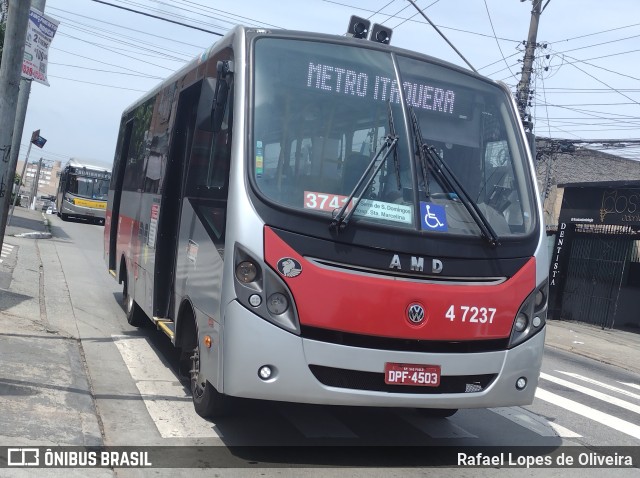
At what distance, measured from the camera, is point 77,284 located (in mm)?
15172

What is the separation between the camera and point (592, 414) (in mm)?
8781

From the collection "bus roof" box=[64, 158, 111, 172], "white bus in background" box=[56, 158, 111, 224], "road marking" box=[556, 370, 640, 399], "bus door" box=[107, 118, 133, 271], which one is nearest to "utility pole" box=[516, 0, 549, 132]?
"road marking" box=[556, 370, 640, 399]

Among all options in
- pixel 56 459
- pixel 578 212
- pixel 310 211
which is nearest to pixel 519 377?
pixel 310 211

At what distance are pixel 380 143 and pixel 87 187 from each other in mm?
36664

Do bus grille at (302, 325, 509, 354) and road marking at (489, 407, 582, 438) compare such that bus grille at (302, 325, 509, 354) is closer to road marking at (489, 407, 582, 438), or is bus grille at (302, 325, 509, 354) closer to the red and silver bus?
the red and silver bus

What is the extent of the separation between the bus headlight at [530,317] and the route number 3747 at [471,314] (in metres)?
0.27

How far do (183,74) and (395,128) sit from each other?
3182mm

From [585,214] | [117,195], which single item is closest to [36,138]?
[117,195]

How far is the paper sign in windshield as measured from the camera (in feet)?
18.2

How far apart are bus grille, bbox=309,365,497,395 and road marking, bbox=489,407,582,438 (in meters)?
2.03

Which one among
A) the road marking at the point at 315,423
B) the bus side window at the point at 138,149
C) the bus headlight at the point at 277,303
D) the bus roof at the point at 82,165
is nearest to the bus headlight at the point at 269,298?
the bus headlight at the point at 277,303

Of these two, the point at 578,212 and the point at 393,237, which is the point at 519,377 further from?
the point at 578,212

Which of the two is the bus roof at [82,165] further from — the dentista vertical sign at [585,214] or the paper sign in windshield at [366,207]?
the paper sign in windshield at [366,207]

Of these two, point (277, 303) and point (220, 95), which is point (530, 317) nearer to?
point (277, 303)
